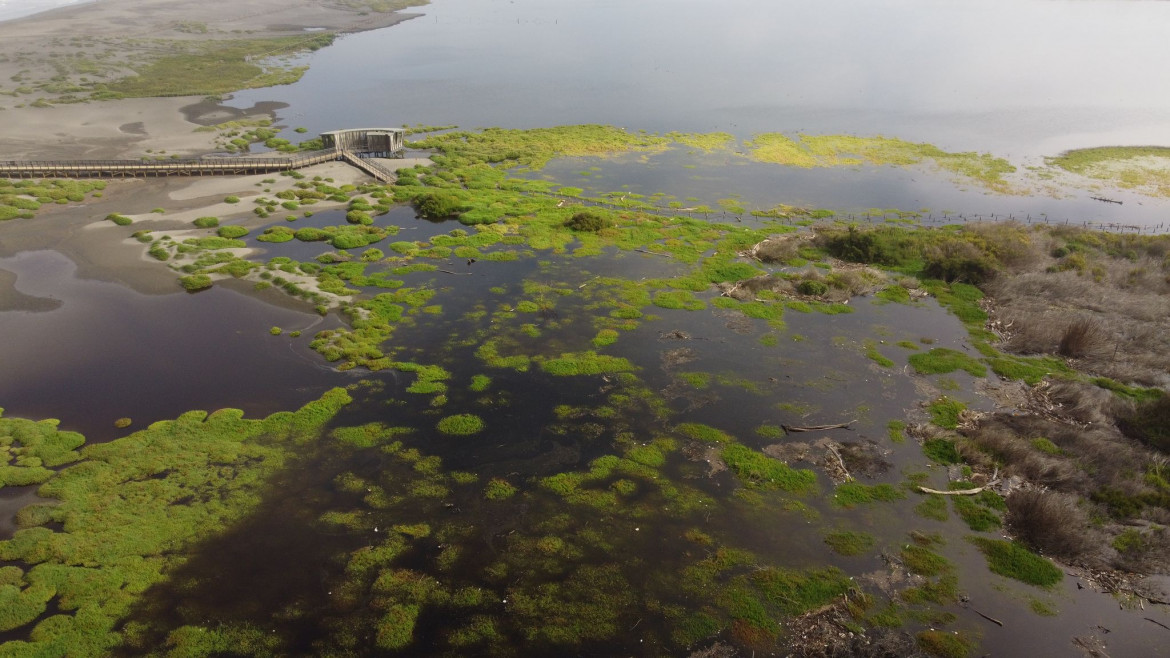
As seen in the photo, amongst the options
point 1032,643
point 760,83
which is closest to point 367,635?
point 1032,643

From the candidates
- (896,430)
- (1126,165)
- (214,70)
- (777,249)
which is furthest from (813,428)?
(214,70)

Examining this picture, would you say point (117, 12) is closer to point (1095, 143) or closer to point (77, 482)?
point (77, 482)

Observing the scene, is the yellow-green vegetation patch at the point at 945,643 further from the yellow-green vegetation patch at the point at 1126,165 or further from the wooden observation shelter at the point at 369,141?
the yellow-green vegetation patch at the point at 1126,165

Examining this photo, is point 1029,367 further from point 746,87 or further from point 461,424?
point 746,87

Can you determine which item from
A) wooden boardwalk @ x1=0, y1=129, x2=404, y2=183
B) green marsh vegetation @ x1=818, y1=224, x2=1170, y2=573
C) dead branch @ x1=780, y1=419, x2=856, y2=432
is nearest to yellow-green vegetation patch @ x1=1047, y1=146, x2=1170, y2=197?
green marsh vegetation @ x1=818, y1=224, x2=1170, y2=573

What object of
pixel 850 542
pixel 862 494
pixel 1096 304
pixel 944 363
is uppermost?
pixel 1096 304

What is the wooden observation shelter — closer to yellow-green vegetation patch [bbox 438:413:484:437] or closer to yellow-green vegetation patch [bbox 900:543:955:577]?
yellow-green vegetation patch [bbox 438:413:484:437]
